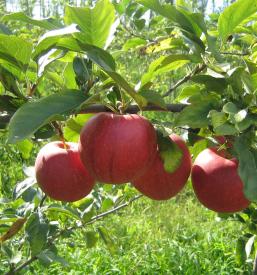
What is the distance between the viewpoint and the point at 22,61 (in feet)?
2.80

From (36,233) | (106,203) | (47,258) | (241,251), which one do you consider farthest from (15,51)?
(241,251)

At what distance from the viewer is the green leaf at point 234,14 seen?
91 centimetres

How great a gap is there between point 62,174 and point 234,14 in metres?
0.43

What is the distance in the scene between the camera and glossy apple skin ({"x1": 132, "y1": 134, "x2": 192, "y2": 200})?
3.03 ft

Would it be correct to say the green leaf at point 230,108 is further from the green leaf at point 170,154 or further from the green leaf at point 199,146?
the green leaf at point 199,146

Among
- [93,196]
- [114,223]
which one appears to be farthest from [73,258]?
[93,196]

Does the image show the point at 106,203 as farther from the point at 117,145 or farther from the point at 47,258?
the point at 117,145

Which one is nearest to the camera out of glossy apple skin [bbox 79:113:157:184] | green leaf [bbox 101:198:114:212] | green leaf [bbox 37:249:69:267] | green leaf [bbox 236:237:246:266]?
glossy apple skin [bbox 79:113:157:184]

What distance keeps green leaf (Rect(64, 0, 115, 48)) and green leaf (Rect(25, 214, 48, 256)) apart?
0.60 metres

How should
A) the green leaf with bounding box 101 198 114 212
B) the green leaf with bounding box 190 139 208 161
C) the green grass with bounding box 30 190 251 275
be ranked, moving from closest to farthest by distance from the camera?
1. the green leaf with bounding box 190 139 208 161
2. the green leaf with bounding box 101 198 114 212
3. the green grass with bounding box 30 190 251 275

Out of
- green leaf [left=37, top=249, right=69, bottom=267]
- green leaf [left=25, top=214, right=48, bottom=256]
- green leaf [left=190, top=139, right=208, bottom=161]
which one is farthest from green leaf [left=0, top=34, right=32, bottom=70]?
green leaf [left=37, top=249, right=69, bottom=267]

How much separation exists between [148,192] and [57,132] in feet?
0.73

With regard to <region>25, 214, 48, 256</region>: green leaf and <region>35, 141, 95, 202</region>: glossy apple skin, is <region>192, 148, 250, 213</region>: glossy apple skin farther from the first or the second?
<region>25, 214, 48, 256</region>: green leaf

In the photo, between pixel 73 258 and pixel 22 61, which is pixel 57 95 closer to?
pixel 22 61
